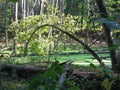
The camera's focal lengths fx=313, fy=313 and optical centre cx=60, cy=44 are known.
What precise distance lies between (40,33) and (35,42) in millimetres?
783

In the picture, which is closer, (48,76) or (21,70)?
(48,76)

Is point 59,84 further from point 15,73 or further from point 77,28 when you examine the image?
point 77,28

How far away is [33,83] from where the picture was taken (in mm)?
A: 985

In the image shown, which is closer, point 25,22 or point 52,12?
point 25,22

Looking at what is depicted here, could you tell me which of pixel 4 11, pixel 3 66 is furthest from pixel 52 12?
pixel 4 11

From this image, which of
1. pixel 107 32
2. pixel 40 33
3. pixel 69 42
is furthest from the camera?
pixel 69 42

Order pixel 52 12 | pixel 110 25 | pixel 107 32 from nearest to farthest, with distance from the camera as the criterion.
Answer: pixel 110 25 < pixel 107 32 < pixel 52 12

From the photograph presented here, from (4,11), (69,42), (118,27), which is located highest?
(118,27)

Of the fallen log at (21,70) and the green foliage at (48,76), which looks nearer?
the green foliage at (48,76)

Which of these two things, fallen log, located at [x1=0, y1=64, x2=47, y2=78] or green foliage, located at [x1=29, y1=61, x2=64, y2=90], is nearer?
green foliage, located at [x1=29, y1=61, x2=64, y2=90]

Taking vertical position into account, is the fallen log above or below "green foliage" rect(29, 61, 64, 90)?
below

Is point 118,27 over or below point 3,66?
over

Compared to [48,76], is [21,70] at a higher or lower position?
lower

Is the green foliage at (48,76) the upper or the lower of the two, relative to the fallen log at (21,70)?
upper
